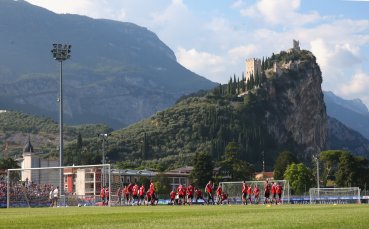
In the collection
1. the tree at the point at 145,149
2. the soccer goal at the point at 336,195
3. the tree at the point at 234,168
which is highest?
the tree at the point at 145,149

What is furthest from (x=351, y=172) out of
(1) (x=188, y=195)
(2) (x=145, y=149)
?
(1) (x=188, y=195)

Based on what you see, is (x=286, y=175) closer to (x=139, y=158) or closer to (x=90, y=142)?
(x=139, y=158)

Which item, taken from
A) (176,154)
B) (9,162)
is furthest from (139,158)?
(9,162)

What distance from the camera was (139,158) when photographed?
170 m

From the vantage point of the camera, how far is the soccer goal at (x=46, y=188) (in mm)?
45812

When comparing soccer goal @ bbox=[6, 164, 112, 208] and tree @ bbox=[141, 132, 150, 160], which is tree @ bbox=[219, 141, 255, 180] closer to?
tree @ bbox=[141, 132, 150, 160]

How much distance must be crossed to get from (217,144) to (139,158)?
2096 centimetres

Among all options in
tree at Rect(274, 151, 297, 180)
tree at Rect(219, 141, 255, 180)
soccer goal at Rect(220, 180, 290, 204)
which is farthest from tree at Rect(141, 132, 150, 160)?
soccer goal at Rect(220, 180, 290, 204)

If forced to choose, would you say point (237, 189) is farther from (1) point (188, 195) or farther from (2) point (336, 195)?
Answer: (1) point (188, 195)

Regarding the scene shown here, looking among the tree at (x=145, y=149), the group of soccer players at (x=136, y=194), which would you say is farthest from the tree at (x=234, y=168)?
the group of soccer players at (x=136, y=194)

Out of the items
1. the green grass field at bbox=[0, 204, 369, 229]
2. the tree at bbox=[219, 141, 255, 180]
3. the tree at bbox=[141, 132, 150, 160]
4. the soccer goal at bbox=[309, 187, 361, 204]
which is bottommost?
the soccer goal at bbox=[309, 187, 361, 204]

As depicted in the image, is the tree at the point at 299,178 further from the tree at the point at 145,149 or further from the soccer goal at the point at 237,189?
the tree at the point at 145,149

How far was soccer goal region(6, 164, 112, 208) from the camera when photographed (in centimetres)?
4581

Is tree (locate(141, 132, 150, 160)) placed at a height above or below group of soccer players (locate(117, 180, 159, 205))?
above
